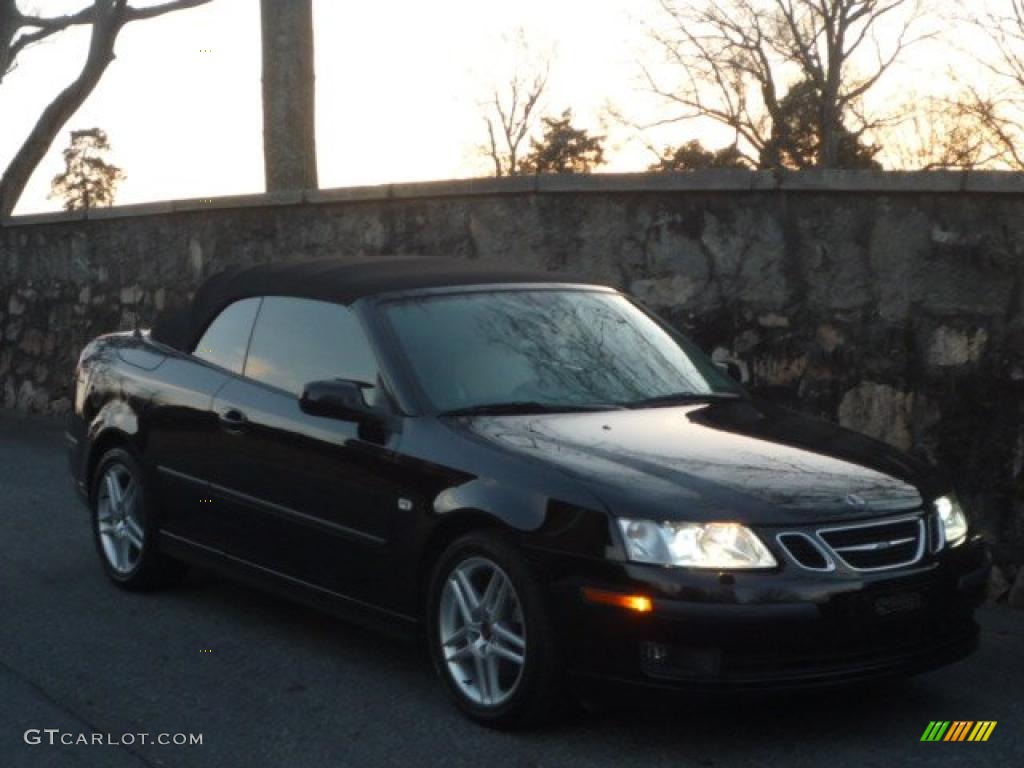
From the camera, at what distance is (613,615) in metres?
5.18

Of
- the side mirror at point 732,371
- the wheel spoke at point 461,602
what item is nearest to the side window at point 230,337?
the wheel spoke at point 461,602

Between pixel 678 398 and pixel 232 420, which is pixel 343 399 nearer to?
pixel 232 420

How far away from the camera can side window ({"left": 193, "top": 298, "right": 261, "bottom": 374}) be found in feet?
23.7

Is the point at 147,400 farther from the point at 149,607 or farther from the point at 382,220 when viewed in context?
the point at 382,220

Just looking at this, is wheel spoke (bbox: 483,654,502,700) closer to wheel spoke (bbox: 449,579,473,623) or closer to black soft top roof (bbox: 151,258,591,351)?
wheel spoke (bbox: 449,579,473,623)

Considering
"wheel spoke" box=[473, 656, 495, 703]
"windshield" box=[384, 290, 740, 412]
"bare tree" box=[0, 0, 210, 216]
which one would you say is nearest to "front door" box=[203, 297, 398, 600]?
"windshield" box=[384, 290, 740, 412]

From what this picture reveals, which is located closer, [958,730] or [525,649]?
[525,649]

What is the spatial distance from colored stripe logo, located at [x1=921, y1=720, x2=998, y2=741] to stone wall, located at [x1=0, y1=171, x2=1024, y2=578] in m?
2.48

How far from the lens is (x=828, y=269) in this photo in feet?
29.6

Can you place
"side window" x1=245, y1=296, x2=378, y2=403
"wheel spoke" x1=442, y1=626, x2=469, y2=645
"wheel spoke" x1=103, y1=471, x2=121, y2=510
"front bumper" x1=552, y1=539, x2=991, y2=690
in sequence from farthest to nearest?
"wheel spoke" x1=103, y1=471, x2=121, y2=510 < "side window" x1=245, y1=296, x2=378, y2=403 < "wheel spoke" x1=442, y1=626, x2=469, y2=645 < "front bumper" x1=552, y1=539, x2=991, y2=690

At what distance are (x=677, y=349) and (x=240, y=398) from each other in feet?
5.62

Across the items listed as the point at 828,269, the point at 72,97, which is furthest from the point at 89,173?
the point at 828,269

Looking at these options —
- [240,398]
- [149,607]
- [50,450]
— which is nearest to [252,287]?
[240,398]

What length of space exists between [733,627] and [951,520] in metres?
1.13
